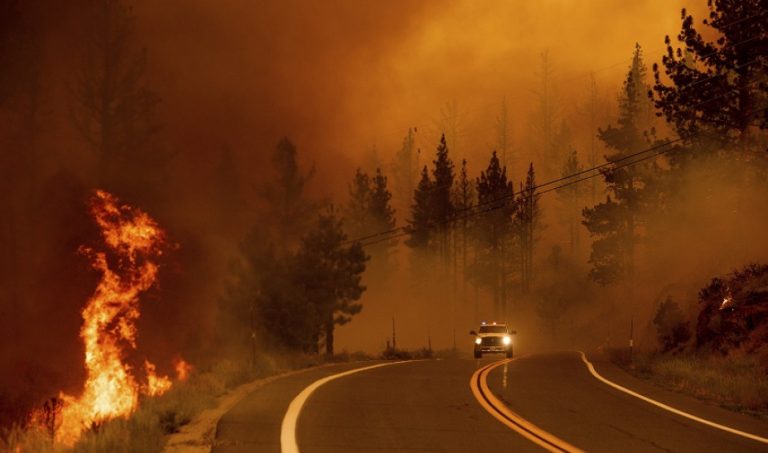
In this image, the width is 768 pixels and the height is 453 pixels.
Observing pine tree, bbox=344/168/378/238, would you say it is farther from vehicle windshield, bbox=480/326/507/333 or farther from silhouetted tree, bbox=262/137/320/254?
vehicle windshield, bbox=480/326/507/333

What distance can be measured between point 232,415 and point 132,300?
18.9 metres

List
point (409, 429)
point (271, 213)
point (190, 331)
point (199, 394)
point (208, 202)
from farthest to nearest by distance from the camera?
point (208, 202)
point (271, 213)
point (190, 331)
point (199, 394)
point (409, 429)

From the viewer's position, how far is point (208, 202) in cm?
8656

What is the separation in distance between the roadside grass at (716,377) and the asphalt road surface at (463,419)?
0.90m

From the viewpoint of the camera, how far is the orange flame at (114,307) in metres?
26.0

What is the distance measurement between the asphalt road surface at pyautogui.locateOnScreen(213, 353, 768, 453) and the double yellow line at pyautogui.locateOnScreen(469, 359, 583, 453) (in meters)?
0.10

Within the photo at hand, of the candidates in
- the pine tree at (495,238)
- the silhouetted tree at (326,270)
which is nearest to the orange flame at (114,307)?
the silhouetted tree at (326,270)

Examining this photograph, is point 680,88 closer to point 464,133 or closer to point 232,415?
point 232,415

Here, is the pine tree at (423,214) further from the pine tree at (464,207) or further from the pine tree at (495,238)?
the pine tree at (495,238)

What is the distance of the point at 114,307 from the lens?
28062mm

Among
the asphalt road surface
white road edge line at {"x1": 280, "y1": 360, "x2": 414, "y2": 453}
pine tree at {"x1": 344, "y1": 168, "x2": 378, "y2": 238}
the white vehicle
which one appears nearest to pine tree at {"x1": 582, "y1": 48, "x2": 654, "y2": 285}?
the white vehicle

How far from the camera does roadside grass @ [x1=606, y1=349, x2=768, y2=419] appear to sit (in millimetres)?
14898

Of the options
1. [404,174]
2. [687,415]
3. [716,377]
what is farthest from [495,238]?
[687,415]

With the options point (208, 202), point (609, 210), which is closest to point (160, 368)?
point (609, 210)
